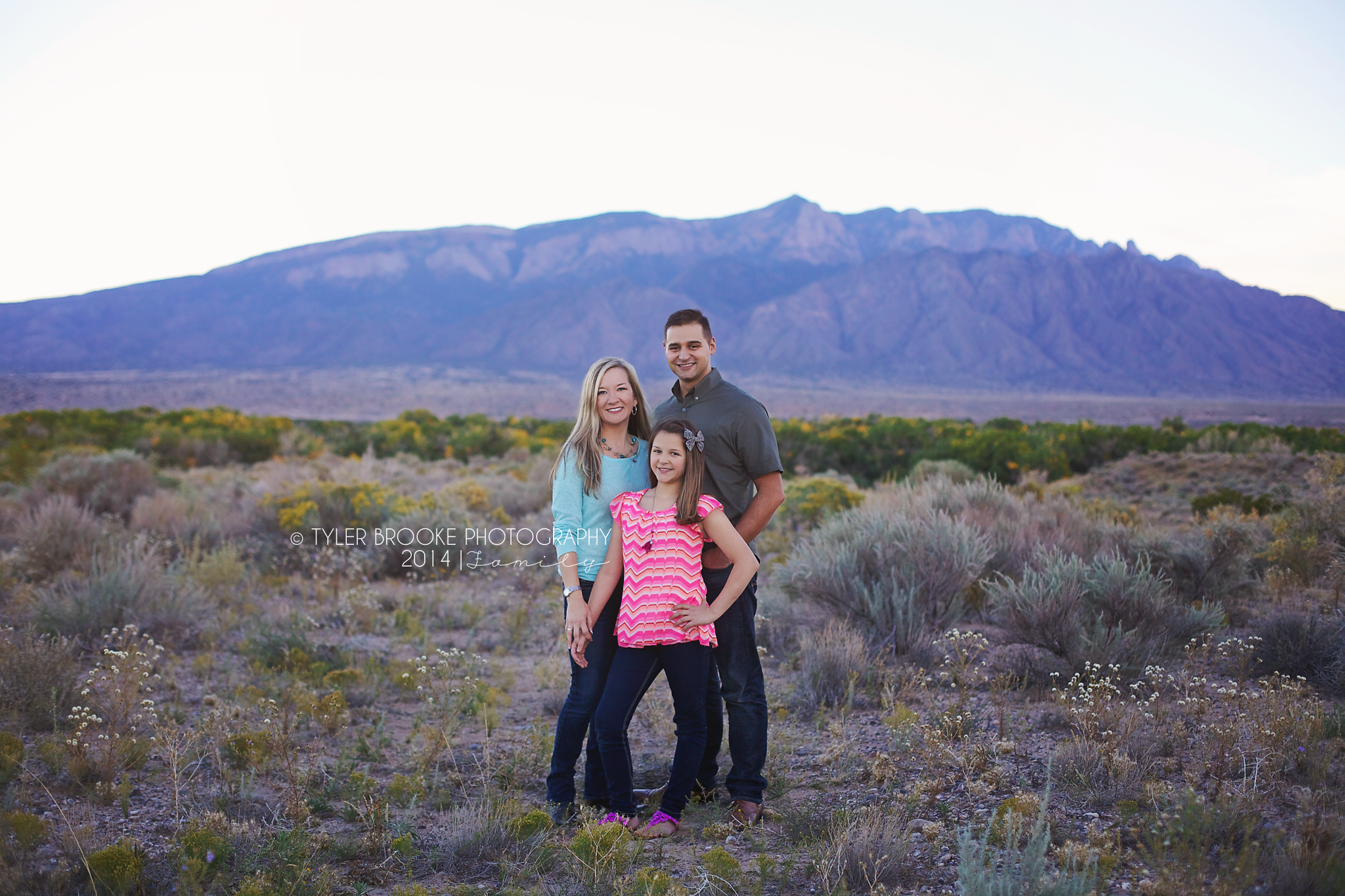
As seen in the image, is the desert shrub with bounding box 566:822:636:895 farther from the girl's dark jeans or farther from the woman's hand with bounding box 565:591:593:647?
the woman's hand with bounding box 565:591:593:647

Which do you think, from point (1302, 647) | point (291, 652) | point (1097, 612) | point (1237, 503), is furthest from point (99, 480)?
point (1237, 503)

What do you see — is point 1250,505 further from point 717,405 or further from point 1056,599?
point 717,405

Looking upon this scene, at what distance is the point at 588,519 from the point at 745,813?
1442mm

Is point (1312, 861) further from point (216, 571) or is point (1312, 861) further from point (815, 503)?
point (216, 571)

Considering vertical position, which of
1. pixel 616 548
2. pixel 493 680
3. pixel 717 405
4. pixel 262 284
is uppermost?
pixel 262 284

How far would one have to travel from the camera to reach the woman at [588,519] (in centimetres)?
345

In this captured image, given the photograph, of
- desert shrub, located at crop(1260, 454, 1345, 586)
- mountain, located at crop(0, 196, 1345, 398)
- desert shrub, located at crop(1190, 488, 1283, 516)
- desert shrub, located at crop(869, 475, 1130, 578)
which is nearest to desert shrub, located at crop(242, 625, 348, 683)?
desert shrub, located at crop(869, 475, 1130, 578)

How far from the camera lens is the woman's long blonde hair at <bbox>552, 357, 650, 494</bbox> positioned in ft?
11.4

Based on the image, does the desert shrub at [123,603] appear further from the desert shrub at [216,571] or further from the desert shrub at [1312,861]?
the desert shrub at [1312,861]

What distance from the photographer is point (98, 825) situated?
135 inches

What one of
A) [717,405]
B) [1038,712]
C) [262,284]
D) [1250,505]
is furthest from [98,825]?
[262,284]

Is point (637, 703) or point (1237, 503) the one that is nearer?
point (637, 703)

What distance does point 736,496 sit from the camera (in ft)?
11.5

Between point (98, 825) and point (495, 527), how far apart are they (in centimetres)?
612
